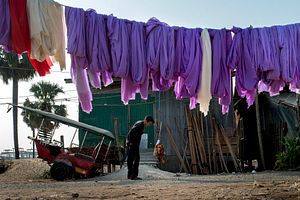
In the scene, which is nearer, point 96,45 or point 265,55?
point 96,45

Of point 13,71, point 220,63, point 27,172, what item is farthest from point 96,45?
point 13,71

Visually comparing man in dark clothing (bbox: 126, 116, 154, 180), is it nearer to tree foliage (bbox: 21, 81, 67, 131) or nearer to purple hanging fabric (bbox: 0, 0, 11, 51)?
purple hanging fabric (bbox: 0, 0, 11, 51)

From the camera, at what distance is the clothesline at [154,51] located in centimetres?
706

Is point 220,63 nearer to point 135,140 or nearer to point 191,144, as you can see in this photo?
point 135,140

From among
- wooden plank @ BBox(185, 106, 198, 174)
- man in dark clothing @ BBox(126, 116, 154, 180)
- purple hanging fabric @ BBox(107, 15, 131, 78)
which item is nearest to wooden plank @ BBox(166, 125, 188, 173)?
wooden plank @ BBox(185, 106, 198, 174)

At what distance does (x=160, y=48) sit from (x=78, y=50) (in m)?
1.33

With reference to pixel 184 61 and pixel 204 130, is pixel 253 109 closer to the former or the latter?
pixel 204 130

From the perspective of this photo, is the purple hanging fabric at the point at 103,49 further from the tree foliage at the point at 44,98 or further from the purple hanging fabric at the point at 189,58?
the tree foliage at the point at 44,98

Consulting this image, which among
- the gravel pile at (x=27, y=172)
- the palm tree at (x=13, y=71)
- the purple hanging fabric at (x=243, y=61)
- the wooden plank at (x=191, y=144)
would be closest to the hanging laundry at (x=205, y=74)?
the purple hanging fabric at (x=243, y=61)

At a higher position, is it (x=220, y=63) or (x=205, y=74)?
(x=220, y=63)

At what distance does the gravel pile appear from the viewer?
19125 mm

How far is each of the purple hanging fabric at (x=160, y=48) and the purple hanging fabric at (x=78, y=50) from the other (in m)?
1.04

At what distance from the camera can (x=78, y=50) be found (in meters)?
7.15

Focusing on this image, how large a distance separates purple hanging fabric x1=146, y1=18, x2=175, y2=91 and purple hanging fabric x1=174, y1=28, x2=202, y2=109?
0.48 feet
